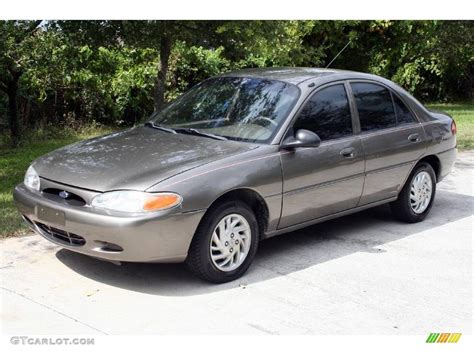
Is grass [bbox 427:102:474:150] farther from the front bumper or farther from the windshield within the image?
the front bumper

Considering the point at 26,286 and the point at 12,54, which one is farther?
the point at 12,54

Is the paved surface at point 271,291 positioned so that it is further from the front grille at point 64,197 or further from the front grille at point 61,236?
the front grille at point 64,197

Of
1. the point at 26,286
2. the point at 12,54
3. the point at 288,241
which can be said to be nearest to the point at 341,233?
the point at 288,241

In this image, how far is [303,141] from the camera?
17.4 feet

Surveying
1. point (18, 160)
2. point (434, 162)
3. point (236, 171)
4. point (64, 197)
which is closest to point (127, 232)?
point (64, 197)

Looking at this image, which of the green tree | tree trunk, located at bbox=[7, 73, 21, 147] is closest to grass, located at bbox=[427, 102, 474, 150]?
the green tree

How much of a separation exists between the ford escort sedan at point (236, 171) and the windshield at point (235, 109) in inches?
0.5

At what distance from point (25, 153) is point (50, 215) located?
649 cm

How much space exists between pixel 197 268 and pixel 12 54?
6.39m

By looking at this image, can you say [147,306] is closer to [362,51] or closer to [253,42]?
[253,42]

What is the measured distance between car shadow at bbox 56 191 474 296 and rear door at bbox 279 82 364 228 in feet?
1.14

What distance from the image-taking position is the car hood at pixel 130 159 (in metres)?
4.71

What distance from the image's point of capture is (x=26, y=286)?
4.83 metres

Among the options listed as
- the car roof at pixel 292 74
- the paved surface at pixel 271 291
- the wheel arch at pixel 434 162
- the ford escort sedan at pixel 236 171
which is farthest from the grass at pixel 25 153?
the wheel arch at pixel 434 162
